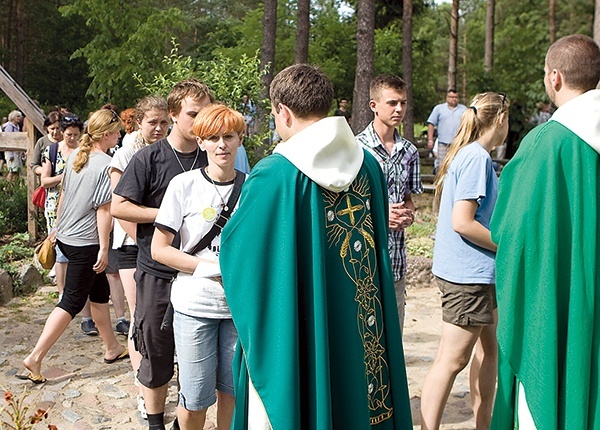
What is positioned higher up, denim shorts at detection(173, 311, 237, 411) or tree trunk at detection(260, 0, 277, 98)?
tree trunk at detection(260, 0, 277, 98)

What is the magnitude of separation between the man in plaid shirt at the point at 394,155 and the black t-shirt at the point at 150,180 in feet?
3.48

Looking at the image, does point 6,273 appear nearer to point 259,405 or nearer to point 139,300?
point 139,300

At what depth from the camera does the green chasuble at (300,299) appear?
2.83 metres

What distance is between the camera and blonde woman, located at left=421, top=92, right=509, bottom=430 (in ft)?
12.7

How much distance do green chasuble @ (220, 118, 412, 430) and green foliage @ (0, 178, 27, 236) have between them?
828 cm

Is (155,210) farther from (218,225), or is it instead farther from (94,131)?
(94,131)

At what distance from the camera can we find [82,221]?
5.33 metres

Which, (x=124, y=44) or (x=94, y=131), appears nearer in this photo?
(x=94, y=131)

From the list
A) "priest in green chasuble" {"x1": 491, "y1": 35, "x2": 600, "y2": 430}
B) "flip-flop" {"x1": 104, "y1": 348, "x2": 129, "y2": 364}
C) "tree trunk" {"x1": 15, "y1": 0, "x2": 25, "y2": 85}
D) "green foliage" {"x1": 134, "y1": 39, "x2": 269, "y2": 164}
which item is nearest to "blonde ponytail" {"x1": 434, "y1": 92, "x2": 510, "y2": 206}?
"priest in green chasuble" {"x1": 491, "y1": 35, "x2": 600, "y2": 430}

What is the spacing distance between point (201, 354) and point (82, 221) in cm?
217

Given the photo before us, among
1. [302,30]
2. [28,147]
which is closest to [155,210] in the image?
[28,147]

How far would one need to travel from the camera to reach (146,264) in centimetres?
400

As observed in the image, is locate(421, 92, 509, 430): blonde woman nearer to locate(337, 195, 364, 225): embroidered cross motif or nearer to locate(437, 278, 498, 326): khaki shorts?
locate(437, 278, 498, 326): khaki shorts

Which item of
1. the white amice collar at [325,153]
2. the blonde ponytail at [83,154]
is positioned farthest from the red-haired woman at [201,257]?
the blonde ponytail at [83,154]
